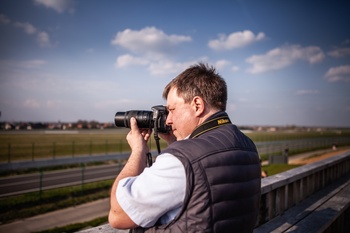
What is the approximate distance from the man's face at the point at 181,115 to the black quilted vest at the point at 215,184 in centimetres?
20

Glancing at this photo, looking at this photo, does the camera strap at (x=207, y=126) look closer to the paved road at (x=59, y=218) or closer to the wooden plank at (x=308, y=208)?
the wooden plank at (x=308, y=208)

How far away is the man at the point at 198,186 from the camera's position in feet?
3.75

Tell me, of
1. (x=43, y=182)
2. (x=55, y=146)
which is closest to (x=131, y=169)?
(x=43, y=182)

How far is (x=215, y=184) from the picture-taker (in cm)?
118

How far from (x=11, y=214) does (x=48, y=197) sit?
7.70ft

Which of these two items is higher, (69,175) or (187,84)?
(187,84)

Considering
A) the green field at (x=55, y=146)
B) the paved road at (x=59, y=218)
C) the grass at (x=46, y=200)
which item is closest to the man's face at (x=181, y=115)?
the green field at (x=55, y=146)

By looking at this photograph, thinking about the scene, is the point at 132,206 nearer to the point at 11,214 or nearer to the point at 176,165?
the point at 176,165

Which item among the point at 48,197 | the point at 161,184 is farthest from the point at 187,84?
the point at 48,197

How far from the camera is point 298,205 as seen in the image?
10.6ft

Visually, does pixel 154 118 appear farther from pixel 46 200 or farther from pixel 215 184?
pixel 46 200

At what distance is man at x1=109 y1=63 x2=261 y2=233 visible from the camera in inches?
45.0

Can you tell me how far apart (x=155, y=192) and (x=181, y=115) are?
542mm

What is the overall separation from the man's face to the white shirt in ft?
1.31
